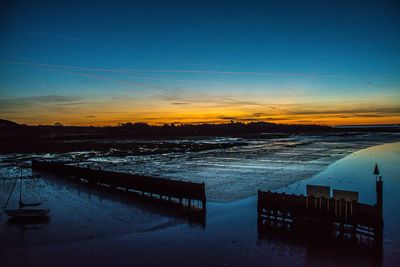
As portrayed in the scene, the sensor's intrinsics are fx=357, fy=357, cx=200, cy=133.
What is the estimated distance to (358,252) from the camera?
1466 centimetres

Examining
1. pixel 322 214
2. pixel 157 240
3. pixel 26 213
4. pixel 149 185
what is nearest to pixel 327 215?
pixel 322 214

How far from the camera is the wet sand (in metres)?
14.1

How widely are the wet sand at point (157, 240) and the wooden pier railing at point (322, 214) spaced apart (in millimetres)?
824

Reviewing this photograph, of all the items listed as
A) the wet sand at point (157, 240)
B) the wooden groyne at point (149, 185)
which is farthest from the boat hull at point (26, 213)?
the wooden groyne at point (149, 185)

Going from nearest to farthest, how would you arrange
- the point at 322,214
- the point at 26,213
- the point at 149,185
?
the point at 322,214 → the point at 26,213 → the point at 149,185

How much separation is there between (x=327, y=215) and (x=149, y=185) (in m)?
13.6

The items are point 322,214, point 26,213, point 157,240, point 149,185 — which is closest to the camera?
point 157,240

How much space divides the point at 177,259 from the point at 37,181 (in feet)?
86.4

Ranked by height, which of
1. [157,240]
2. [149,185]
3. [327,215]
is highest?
[327,215]

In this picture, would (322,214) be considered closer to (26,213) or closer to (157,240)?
(157,240)

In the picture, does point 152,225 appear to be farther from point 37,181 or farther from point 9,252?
point 37,181

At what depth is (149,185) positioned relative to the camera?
26.5 m

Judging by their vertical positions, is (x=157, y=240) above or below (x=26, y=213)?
below

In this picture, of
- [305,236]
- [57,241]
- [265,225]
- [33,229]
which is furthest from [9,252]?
[305,236]
